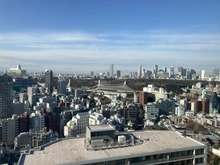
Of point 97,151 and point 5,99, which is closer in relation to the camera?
point 97,151

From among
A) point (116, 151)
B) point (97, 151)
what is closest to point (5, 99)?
point (97, 151)

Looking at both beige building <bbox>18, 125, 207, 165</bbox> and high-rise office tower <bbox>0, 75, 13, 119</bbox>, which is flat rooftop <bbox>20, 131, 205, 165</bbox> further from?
high-rise office tower <bbox>0, 75, 13, 119</bbox>

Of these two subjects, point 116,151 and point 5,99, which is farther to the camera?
point 5,99

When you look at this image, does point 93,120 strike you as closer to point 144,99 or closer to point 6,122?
point 6,122

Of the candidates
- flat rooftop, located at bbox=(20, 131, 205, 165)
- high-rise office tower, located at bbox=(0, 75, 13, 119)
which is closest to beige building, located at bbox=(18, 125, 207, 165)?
flat rooftop, located at bbox=(20, 131, 205, 165)

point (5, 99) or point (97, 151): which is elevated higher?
point (97, 151)

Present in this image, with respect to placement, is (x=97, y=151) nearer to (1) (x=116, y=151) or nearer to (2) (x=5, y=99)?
(1) (x=116, y=151)

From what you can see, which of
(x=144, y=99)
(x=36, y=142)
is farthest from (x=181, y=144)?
(x=144, y=99)

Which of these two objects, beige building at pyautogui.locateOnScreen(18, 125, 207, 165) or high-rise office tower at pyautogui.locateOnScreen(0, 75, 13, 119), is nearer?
beige building at pyautogui.locateOnScreen(18, 125, 207, 165)

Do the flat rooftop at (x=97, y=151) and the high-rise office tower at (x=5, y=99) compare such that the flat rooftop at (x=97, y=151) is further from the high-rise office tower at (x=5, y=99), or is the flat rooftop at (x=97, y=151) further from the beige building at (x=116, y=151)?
the high-rise office tower at (x=5, y=99)
